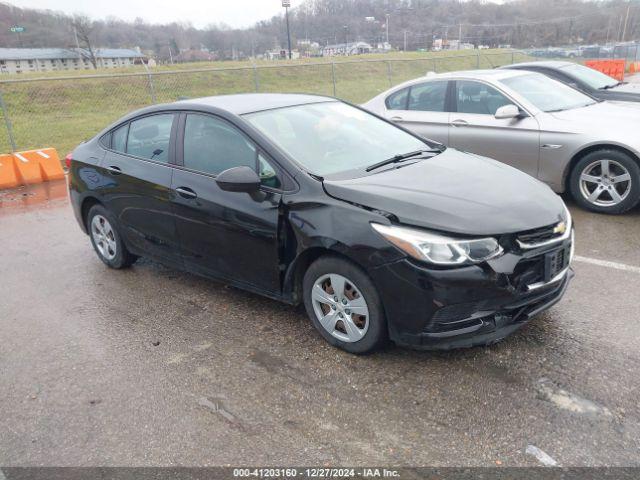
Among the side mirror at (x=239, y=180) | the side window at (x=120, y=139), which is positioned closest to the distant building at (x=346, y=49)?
the side window at (x=120, y=139)

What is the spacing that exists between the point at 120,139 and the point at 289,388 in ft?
9.89

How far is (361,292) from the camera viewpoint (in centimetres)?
317

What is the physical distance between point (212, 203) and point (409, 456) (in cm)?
222

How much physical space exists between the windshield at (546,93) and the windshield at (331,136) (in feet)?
9.90

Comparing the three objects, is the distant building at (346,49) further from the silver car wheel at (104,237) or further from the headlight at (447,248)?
the headlight at (447,248)

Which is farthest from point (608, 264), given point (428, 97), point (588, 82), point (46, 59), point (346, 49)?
point (46, 59)

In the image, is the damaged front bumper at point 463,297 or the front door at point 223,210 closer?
the damaged front bumper at point 463,297

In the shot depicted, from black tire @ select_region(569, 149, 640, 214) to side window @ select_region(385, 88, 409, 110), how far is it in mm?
2573

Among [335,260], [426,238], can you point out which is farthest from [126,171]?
[426,238]

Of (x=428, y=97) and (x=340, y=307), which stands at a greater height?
(x=428, y=97)

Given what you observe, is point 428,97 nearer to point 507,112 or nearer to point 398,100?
point 398,100

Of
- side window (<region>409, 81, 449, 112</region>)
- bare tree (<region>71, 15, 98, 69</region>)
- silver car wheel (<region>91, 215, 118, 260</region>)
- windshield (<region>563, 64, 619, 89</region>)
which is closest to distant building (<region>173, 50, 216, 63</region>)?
bare tree (<region>71, 15, 98, 69</region>)

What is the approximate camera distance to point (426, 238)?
9.68 ft

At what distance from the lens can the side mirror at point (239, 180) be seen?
3.49 metres
